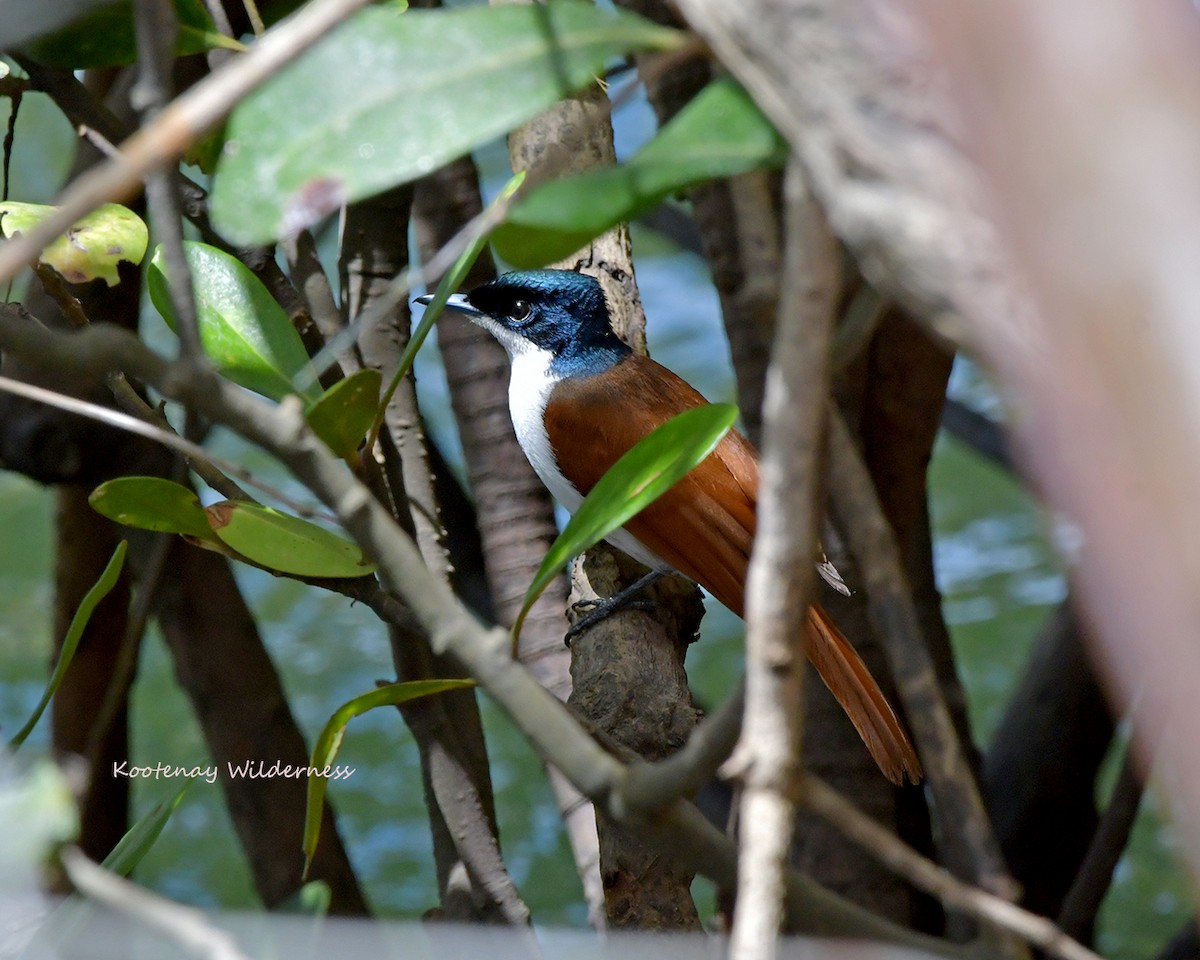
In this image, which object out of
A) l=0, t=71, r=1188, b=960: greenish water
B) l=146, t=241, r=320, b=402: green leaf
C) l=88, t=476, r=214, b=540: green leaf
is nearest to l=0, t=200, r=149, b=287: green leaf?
l=146, t=241, r=320, b=402: green leaf

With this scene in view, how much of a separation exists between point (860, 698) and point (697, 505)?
44 cm

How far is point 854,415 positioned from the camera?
2525mm

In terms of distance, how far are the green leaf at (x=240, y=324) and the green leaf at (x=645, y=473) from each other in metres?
0.37

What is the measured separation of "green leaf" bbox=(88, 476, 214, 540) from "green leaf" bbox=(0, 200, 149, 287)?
0.94 ft

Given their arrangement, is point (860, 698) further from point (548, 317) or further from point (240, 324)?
point (240, 324)

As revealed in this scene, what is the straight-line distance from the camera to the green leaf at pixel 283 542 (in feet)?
4.15

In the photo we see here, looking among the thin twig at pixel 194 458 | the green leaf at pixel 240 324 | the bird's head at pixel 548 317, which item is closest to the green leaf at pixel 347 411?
the green leaf at pixel 240 324

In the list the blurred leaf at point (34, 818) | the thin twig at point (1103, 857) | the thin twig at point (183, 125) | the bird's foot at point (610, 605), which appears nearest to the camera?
the thin twig at point (183, 125)

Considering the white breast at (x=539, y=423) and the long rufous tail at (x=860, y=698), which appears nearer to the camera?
the long rufous tail at (x=860, y=698)

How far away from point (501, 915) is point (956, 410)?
6.70 feet

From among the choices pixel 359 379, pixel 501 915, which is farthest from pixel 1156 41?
pixel 501 915

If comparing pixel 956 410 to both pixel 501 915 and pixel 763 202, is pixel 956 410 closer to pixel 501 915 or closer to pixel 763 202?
pixel 501 915

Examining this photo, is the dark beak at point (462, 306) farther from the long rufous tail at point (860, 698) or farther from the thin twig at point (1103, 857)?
the thin twig at point (1103, 857)

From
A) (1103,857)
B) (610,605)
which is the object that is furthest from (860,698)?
(1103,857)
